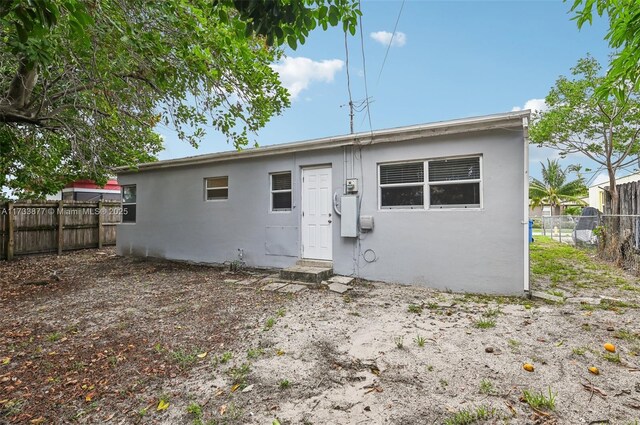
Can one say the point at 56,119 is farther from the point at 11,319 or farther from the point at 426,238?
the point at 426,238

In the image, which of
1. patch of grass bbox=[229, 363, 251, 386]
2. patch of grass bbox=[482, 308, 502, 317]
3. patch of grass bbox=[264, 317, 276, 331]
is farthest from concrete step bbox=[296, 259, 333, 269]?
patch of grass bbox=[229, 363, 251, 386]

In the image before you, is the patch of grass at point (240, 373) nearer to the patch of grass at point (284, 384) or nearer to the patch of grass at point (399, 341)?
the patch of grass at point (284, 384)

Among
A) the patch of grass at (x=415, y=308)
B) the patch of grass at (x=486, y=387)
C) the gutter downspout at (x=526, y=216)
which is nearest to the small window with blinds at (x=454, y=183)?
the gutter downspout at (x=526, y=216)

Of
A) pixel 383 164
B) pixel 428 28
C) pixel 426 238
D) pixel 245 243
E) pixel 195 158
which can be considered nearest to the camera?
pixel 426 238

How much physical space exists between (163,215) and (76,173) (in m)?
4.53

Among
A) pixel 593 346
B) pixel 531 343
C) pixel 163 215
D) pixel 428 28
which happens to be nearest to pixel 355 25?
pixel 531 343

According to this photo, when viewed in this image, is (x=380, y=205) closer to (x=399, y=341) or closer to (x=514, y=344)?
(x=399, y=341)

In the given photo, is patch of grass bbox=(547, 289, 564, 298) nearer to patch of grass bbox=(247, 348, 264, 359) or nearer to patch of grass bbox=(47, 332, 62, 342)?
patch of grass bbox=(247, 348, 264, 359)

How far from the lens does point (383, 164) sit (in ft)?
21.8

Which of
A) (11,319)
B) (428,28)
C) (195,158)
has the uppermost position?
(428,28)

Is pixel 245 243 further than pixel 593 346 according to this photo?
Yes

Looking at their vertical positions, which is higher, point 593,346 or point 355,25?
point 355,25

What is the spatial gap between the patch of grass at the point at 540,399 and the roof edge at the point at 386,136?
13.8ft

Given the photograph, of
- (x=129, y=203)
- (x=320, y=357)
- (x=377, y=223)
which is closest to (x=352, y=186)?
(x=377, y=223)
